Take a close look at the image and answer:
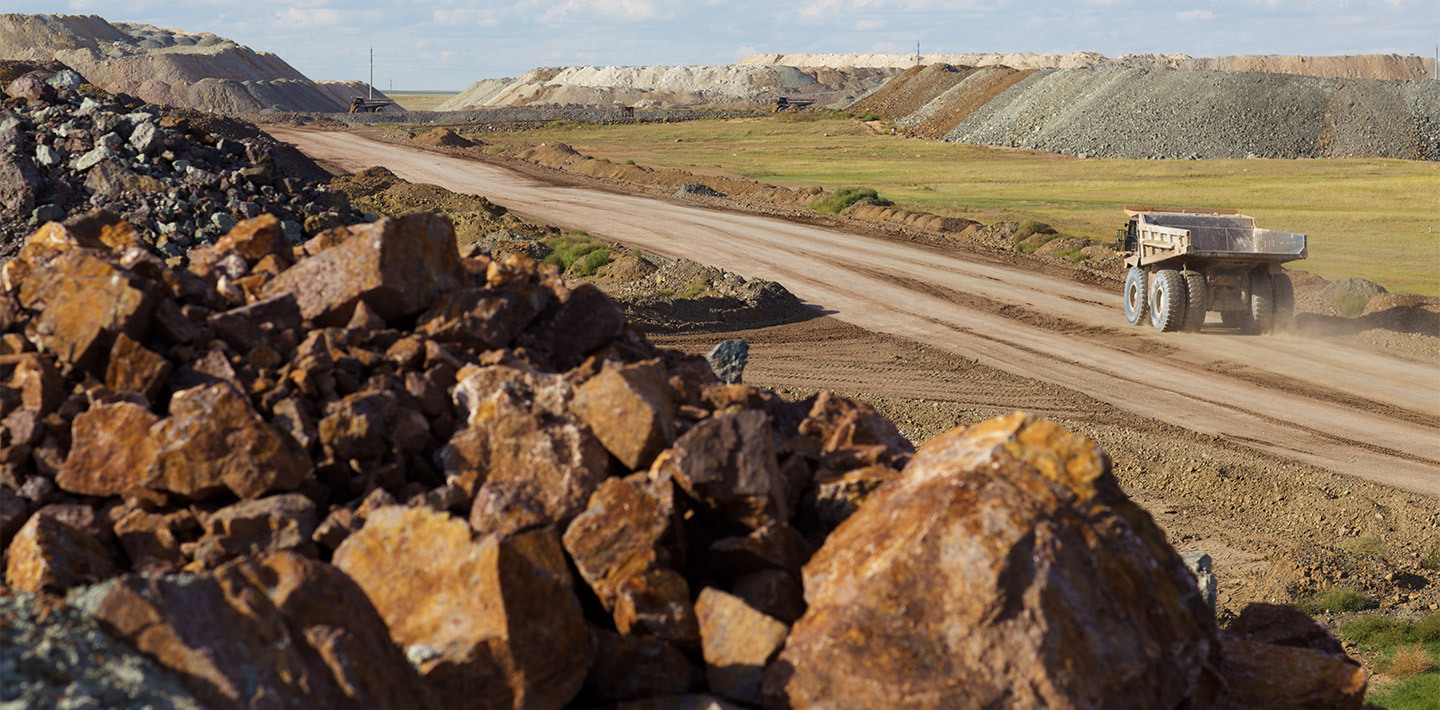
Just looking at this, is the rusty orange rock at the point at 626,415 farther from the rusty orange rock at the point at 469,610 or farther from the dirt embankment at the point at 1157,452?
the dirt embankment at the point at 1157,452

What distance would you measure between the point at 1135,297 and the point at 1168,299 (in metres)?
1.25

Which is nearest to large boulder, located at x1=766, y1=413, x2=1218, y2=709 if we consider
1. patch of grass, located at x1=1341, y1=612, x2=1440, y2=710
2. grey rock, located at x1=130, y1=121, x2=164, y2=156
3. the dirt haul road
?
patch of grass, located at x1=1341, y1=612, x2=1440, y2=710

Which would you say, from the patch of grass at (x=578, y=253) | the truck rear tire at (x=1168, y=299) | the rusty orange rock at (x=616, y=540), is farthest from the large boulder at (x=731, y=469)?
the patch of grass at (x=578, y=253)

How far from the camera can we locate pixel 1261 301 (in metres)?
20.5

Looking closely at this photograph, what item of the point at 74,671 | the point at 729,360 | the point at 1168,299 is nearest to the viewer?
the point at 74,671

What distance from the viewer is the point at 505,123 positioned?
78438 millimetres

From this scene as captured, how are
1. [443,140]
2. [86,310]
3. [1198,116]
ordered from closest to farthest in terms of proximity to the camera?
[86,310]
[443,140]
[1198,116]

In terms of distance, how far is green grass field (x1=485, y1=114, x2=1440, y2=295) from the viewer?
3212 cm

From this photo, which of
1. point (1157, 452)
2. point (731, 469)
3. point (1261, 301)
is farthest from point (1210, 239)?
point (731, 469)

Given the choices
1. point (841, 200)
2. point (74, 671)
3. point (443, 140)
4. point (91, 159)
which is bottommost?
point (74, 671)

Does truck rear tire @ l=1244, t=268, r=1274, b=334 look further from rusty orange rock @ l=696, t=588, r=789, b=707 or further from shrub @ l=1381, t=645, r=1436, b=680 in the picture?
rusty orange rock @ l=696, t=588, r=789, b=707

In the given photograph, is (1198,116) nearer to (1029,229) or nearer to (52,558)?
(1029,229)

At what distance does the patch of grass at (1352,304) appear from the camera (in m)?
22.2

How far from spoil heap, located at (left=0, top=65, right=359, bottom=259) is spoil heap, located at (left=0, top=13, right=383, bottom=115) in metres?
70.2
